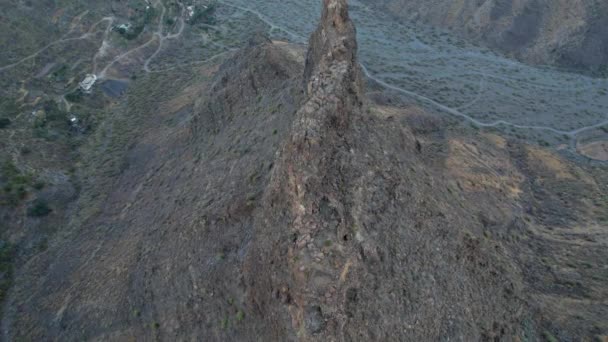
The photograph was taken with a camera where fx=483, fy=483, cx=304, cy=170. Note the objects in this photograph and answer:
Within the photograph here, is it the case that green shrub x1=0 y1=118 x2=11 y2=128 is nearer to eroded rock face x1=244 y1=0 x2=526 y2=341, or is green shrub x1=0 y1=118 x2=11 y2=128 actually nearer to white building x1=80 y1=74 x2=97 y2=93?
white building x1=80 y1=74 x2=97 y2=93

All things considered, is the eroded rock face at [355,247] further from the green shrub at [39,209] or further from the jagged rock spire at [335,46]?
the green shrub at [39,209]

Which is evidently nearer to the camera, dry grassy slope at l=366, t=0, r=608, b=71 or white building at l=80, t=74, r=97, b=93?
white building at l=80, t=74, r=97, b=93

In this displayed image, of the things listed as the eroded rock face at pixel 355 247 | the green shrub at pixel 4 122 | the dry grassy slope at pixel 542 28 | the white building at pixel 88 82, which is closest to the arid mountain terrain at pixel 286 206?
the eroded rock face at pixel 355 247

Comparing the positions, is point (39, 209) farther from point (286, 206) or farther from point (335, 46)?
point (335, 46)

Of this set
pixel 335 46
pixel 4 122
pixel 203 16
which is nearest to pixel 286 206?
pixel 335 46

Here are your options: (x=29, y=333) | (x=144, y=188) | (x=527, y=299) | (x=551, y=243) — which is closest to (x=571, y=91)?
(x=551, y=243)

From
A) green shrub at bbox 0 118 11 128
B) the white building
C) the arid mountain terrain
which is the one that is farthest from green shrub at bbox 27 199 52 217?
the white building
